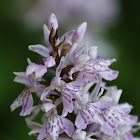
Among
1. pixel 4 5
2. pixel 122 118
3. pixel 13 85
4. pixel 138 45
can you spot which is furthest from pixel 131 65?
pixel 122 118

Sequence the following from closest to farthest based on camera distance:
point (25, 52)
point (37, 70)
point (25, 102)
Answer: point (37, 70) < point (25, 102) < point (25, 52)

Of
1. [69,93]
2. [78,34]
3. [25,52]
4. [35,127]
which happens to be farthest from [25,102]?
[25,52]

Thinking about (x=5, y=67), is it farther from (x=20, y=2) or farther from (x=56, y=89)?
(x=56, y=89)

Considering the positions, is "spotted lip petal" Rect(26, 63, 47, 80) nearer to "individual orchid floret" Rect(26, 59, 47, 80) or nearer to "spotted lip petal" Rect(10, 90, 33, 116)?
"individual orchid floret" Rect(26, 59, 47, 80)

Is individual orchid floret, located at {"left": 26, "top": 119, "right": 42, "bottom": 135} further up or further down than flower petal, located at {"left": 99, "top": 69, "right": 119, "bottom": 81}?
further down

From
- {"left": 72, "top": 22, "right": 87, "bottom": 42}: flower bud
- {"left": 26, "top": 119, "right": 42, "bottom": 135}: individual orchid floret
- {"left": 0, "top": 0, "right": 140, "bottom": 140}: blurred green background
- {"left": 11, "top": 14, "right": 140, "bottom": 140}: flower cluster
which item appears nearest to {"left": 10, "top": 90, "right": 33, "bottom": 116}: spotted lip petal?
{"left": 11, "top": 14, "right": 140, "bottom": 140}: flower cluster

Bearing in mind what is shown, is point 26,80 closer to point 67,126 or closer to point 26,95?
point 26,95
